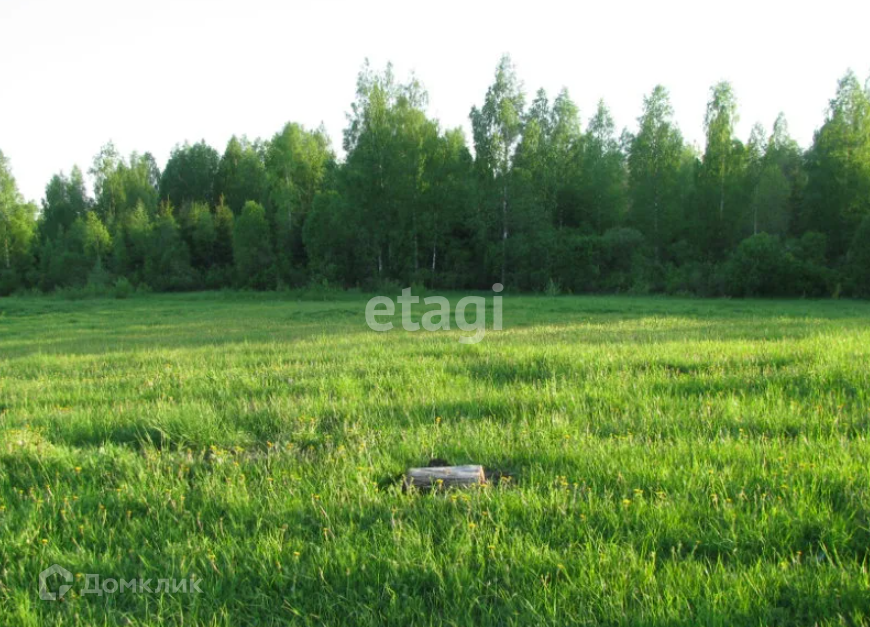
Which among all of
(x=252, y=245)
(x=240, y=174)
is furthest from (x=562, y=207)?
(x=240, y=174)

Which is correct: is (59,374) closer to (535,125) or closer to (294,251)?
(535,125)

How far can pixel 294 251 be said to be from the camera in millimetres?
58125

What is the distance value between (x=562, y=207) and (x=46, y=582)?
164 feet

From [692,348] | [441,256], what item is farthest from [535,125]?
[692,348]

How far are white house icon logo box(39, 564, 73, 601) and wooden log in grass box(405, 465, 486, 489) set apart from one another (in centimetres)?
211

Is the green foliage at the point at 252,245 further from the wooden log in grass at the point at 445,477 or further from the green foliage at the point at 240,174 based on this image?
the wooden log in grass at the point at 445,477

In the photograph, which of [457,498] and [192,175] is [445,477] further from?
[192,175]

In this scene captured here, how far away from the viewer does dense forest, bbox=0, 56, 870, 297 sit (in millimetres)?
36969

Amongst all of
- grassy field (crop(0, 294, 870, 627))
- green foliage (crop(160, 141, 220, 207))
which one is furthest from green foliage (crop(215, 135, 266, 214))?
grassy field (crop(0, 294, 870, 627))

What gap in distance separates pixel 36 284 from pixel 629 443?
8049cm

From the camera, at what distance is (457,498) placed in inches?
147

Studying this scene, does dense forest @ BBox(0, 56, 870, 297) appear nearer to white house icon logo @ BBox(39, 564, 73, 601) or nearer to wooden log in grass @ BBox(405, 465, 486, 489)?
wooden log in grass @ BBox(405, 465, 486, 489)

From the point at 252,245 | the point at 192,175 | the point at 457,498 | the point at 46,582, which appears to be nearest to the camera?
the point at 46,582

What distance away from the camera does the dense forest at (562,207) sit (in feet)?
121
